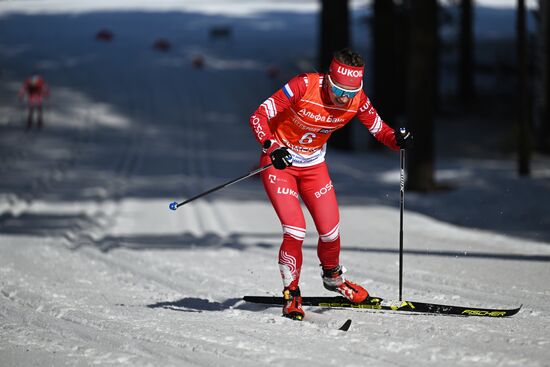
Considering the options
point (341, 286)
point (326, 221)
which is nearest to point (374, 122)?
point (326, 221)

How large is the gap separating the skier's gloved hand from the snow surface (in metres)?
1.23

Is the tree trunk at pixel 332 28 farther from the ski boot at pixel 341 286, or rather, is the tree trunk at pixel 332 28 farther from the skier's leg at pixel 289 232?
the skier's leg at pixel 289 232

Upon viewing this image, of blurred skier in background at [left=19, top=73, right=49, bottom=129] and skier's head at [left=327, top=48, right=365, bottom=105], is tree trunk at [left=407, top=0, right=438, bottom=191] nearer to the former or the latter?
skier's head at [left=327, top=48, right=365, bottom=105]

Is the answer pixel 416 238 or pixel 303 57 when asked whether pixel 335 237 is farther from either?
pixel 303 57

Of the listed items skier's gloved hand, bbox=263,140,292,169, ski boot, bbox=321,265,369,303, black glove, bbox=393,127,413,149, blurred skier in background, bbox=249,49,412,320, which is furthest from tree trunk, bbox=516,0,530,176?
skier's gloved hand, bbox=263,140,292,169

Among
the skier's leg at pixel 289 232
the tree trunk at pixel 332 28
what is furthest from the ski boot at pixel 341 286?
the tree trunk at pixel 332 28

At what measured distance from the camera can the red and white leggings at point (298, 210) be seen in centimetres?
704

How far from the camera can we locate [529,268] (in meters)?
9.62

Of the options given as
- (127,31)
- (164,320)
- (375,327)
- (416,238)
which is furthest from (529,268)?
(127,31)

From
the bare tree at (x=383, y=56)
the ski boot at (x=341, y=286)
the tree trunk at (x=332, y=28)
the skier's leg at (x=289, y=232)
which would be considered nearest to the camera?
the skier's leg at (x=289, y=232)

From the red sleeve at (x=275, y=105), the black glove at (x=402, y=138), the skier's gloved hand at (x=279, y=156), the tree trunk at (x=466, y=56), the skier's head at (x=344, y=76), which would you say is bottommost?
the tree trunk at (x=466, y=56)

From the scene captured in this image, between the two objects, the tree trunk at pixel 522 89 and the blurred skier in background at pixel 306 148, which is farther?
the tree trunk at pixel 522 89

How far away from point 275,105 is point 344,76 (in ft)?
1.97

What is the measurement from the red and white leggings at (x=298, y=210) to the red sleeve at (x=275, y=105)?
31 centimetres
